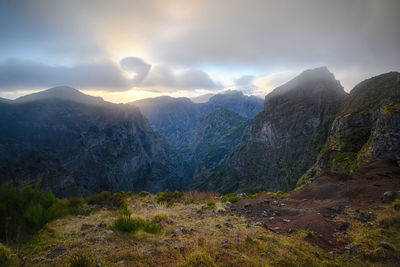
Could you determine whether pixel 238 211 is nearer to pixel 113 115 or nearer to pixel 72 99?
pixel 113 115

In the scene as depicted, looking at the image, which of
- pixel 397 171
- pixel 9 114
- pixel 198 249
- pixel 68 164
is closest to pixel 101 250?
pixel 198 249

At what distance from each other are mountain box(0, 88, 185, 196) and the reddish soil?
297 feet

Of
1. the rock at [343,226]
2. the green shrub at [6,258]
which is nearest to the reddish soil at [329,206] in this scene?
the rock at [343,226]

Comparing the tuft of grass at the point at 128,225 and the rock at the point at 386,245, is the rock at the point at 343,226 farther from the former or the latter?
the tuft of grass at the point at 128,225

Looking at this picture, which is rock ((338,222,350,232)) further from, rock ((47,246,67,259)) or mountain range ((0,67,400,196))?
mountain range ((0,67,400,196))

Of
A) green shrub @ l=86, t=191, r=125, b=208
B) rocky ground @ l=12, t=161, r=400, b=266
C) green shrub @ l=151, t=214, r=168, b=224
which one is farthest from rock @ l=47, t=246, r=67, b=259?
green shrub @ l=86, t=191, r=125, b=208

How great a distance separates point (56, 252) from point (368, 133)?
49769 millimetres

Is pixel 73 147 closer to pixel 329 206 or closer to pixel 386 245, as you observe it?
pixel 329 206

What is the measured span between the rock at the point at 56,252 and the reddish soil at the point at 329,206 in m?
6.99

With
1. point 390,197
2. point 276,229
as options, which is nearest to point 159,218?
point 276,229

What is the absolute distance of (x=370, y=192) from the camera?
37.9 ft

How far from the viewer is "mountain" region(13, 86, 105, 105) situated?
5615 inches

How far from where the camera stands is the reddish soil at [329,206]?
688cm

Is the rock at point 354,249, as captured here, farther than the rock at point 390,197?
No
